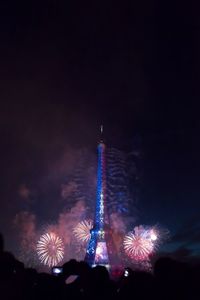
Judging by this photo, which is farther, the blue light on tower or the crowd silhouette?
the blue light on tower

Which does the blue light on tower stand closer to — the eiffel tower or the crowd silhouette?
the eiffel tower

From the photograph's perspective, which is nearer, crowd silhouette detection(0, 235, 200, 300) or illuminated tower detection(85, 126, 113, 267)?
crowd silhouette detection(0, 235, 200, 300)

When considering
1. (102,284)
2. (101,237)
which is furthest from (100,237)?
(102,284)

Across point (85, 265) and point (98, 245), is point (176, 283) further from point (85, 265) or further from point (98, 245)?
point (98, 245)

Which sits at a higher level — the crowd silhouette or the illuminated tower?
the illuminated tower

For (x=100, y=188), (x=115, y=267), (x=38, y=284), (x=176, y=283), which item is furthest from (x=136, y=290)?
(x=115, y=267)

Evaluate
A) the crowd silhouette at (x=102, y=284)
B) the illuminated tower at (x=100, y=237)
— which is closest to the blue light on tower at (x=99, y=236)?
the illuminated tower at (x=100, y=237)

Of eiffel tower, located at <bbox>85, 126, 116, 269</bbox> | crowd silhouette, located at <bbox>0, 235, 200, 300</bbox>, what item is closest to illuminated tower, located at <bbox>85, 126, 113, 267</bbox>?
eiffel tower, located at <bbox>85, 126, 116, 269</bbox>

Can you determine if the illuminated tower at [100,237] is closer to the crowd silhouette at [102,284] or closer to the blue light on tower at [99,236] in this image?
the blue light on tower at [99,236]

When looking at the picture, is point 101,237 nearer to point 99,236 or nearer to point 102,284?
point 99,236
